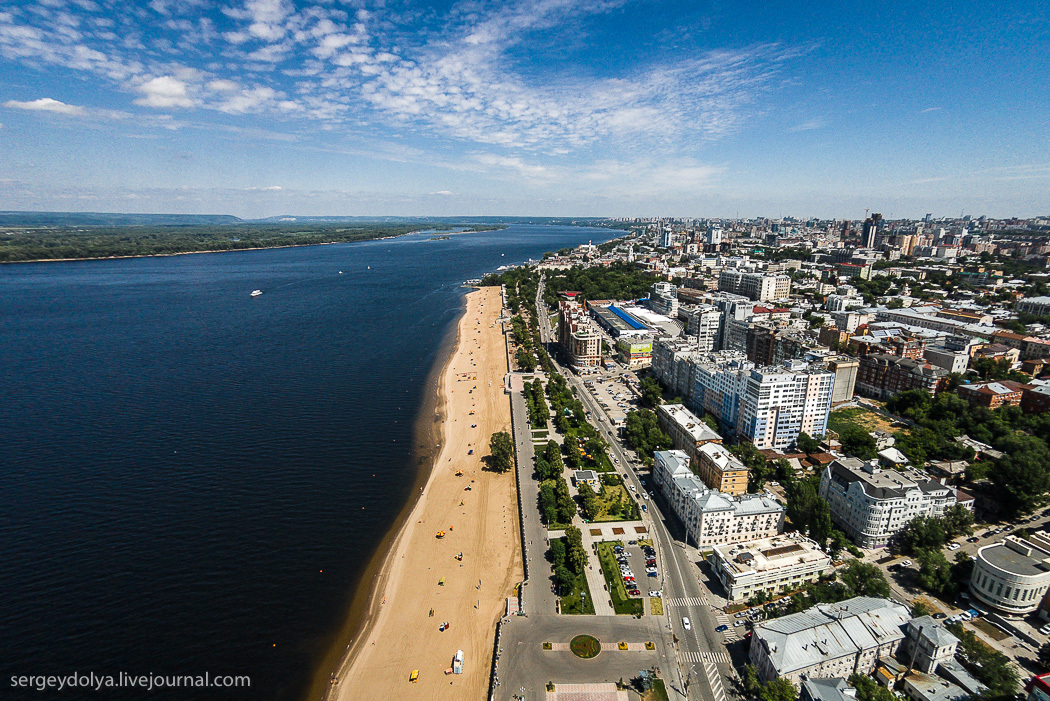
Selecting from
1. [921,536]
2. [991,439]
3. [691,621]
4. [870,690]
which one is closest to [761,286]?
[991,439]

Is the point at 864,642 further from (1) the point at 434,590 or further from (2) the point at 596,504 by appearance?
(1) the point at 434,590

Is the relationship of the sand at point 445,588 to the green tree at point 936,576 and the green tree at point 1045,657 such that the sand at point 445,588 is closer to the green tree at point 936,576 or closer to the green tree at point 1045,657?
the green tree at point 936,576

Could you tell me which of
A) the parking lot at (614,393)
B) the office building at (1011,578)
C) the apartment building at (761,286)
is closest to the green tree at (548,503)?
the parking lot at (614,393)

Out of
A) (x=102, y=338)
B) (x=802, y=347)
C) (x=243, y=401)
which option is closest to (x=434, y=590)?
(x=243, y=401)

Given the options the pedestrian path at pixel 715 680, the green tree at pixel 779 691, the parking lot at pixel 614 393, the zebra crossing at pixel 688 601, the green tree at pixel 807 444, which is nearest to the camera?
the green tree at pixel 779 691

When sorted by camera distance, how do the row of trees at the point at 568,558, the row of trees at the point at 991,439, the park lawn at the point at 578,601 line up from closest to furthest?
the park lawn at the point at 578,601, the row of trees at the point at 568,558, the row of trees at the point at 991,439

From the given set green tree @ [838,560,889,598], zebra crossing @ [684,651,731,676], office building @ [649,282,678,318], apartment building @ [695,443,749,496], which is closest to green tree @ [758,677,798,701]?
zebra crossing @ [684,651,731,676]
